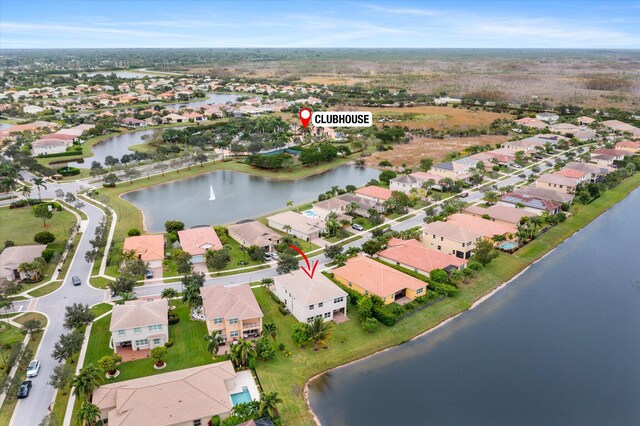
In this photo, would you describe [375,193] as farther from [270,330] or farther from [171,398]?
[171,398]

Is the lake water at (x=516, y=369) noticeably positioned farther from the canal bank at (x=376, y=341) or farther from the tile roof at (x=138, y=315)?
the tile roof at (x=138, y=315)

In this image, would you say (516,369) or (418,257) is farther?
(418,257)

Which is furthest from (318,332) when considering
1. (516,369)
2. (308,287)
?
(516,369)

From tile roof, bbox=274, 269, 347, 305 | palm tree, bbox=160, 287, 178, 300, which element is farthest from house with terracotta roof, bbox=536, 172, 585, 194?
palm tree, bbox=160, 287, 178, 300

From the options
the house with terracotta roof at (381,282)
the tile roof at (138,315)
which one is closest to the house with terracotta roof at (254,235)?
the house with terracotta roof at (381,282)

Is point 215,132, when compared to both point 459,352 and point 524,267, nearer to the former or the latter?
point 524,267

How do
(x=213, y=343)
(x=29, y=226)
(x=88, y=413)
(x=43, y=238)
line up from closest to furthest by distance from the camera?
(x=88, y=413) < (x=213, y=343) < (x=43, y=238) < (x=29, y=226)
